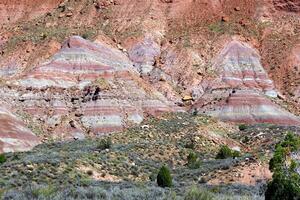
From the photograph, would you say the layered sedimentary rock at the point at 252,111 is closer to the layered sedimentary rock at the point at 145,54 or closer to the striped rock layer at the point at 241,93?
the striped rock layer at the point at 241,93

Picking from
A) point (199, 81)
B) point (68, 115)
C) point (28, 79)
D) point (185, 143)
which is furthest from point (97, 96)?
point (199, 81)

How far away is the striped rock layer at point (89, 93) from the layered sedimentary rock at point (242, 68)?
Result: 36.7 feet

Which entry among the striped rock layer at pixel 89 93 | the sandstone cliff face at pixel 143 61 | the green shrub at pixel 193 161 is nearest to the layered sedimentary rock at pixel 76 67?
the striped rock layer at pixel 89 93

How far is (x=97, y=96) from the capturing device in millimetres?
58375

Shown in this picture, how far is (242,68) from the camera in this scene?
7375 centimetres

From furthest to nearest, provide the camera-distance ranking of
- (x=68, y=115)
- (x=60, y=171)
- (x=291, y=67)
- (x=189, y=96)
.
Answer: (x=291, y=67), (x=189, y=96), (x=68, y=115), (x=60, y=171)

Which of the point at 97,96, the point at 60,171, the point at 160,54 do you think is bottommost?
the point at 60,171

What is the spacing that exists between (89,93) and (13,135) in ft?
41.1

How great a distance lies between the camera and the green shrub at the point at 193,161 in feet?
128

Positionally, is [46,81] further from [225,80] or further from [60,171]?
[60,171]

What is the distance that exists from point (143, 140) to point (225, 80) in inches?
942

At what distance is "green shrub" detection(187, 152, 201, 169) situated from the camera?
39.1 meters

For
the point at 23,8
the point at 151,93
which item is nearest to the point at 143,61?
the point at 151,93

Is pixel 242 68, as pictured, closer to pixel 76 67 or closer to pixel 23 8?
pixel 76 67
